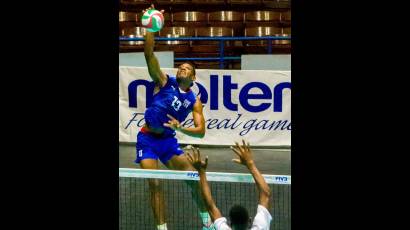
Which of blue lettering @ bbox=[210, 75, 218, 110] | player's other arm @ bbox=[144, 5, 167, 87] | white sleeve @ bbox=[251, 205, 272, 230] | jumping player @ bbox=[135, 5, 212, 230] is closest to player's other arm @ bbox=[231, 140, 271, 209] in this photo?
white sleeve @ bbox=[251, 205, 272, 230]

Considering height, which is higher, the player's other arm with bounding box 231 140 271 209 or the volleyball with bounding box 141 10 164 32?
the volleyball with bounding box 141 10 164 32

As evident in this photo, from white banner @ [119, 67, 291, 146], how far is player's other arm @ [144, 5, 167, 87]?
295 cm

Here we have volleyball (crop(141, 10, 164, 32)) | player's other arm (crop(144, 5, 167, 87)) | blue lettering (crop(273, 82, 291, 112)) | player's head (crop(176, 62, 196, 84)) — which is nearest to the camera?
volleyball (crop(141, 10, 164, 32))

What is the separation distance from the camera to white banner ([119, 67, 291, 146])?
1039cm

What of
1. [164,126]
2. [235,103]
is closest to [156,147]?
[164,126]

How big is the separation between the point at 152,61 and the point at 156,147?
0.97 m

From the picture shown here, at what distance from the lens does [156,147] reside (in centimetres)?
731

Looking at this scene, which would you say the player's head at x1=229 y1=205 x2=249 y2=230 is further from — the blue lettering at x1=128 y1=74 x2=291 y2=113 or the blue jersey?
the blue lettering at x1=128 y1=74 x2=291 y2=113

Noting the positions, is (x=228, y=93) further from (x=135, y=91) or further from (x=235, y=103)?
(x=135, y=91)
